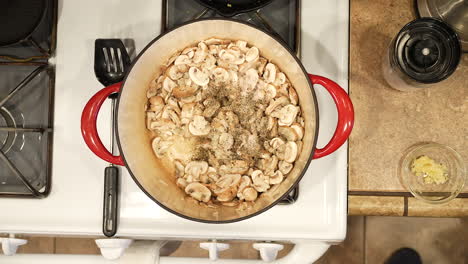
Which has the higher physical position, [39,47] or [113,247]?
[39,47]

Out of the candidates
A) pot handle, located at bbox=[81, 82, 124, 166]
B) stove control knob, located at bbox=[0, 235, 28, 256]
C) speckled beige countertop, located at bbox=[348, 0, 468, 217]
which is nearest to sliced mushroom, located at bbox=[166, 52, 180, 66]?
pot handle, located at bbox=[81, 82, 124, 166]

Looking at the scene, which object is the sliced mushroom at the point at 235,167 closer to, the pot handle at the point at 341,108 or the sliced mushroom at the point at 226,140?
the sliced mushroom at the point at 226,140

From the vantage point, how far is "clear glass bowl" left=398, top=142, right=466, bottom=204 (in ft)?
2.46

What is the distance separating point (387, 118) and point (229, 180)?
0.33 meters

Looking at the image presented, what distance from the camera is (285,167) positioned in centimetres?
65

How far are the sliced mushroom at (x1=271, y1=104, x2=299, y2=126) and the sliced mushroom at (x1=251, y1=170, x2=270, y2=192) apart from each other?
91mm

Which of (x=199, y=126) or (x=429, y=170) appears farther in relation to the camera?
(x=429, y=170)

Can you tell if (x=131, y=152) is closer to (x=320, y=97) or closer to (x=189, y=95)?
(x=189, y=95)

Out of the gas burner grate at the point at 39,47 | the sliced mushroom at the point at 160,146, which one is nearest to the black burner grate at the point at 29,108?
the gas burner grate at the point at 39,47

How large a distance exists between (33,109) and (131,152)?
0.26 m

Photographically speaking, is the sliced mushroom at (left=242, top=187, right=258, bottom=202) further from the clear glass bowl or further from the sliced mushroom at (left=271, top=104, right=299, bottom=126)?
→ the clear glass bowl

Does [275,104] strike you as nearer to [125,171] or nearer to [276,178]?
[276,178]

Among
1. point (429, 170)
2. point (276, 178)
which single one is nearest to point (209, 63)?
point (276, 178)

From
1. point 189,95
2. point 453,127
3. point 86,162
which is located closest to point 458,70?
point 453,127
